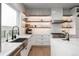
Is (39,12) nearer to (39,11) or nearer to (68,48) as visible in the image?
(39,11)

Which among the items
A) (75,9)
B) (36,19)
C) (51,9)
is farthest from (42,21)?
(75,9)

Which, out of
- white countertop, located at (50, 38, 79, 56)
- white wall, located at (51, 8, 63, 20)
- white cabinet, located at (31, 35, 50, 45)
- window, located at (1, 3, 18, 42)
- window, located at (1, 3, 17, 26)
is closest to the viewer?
white countertop, located at (50, 38, 79, 56)

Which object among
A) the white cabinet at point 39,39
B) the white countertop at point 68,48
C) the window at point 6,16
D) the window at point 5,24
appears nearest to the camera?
the white countertop at point 68,48

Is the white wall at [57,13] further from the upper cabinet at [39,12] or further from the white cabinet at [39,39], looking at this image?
the white cabinet at [39,39]

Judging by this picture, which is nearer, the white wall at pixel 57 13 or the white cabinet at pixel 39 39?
the white wall at pixel 57 13

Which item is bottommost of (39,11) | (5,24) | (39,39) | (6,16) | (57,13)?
(39,39)

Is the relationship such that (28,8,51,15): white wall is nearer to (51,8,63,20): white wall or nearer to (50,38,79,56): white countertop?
(51,8,63,20): white wall

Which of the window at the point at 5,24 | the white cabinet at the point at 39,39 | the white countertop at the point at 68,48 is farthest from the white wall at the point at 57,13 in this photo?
the white countertop at the point at 68,48

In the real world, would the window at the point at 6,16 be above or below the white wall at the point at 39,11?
below

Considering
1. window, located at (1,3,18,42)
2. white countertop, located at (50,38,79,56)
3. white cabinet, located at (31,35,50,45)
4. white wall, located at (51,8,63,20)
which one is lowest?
white cabinet, located at (31,35,50,45)

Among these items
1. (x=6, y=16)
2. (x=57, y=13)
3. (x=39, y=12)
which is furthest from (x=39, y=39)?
(x=6, y=16)

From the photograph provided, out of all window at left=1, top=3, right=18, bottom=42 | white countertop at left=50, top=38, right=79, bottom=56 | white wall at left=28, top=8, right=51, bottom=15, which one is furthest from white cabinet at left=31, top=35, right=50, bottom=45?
white countertop at left=50, top=38, right=79, bottom=56

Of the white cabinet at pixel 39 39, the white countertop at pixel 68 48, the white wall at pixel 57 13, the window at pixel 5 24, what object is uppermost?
the white wall at pixel 57 13

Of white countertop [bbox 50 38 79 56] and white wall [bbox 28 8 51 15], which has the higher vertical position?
white wall [bbox 28 8 51 15]
